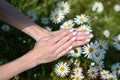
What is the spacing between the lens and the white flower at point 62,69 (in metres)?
2.48

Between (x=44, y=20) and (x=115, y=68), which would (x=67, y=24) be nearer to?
(x=44, y=20)

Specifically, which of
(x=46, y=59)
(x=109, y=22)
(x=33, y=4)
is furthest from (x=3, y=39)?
→ (x=109, y=22)

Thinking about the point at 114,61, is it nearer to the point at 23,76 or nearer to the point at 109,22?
the point at 23,76

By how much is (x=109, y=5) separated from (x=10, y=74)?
72.7 inches

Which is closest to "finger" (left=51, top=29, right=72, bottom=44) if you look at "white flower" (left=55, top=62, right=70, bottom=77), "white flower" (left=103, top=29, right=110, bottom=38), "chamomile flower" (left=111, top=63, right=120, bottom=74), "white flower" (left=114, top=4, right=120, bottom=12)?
"white flower" (left=55, top=62, right=70, bottom=77)

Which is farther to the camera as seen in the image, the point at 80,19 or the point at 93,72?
the point at 80,19

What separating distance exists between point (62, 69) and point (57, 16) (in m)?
0.44

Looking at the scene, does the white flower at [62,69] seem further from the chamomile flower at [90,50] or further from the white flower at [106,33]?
the white flower at [106,33]

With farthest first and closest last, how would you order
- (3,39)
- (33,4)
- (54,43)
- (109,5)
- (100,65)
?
1. (109,5)
2. (33,4)
3. (3,39)
4. (100,65)
5. (54,43)

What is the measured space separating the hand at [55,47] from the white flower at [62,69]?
1.61 ft

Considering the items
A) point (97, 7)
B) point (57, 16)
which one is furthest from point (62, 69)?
point (97, 7)

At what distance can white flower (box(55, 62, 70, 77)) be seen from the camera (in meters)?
2.48

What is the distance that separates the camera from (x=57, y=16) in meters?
2.77

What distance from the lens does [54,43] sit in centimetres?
197
